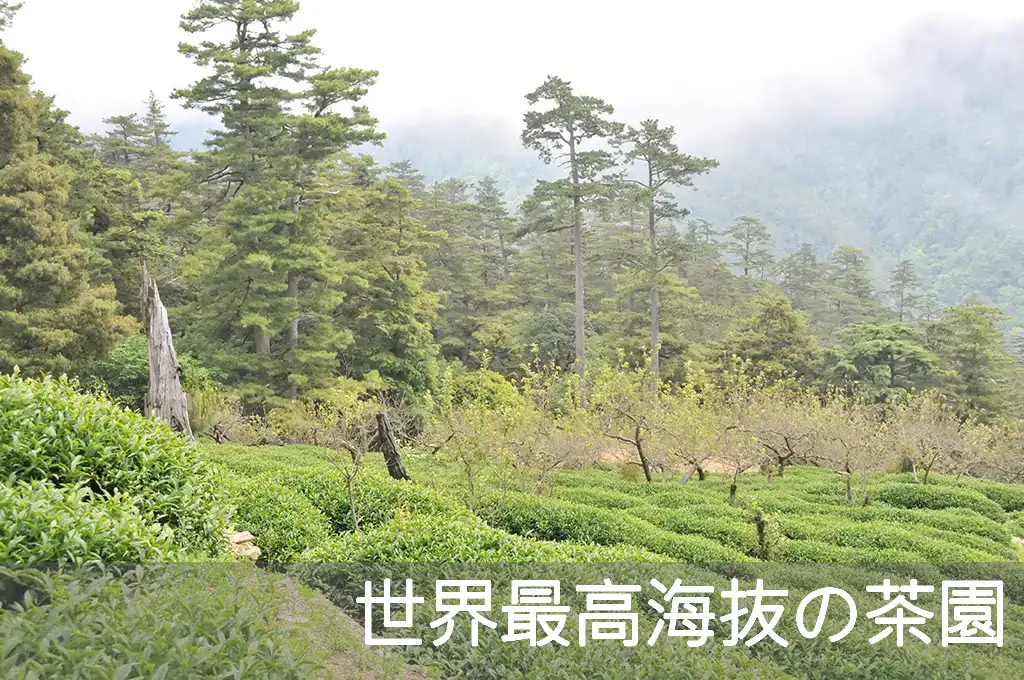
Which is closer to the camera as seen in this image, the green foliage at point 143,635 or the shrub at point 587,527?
the green foliage at point 143,635

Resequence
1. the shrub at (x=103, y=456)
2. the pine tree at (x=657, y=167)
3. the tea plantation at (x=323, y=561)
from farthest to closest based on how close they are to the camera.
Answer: the pine tree at (x=657, y=167) < the shrub at (x=103, y=456) < the tea plantation at (x=323, y=561)

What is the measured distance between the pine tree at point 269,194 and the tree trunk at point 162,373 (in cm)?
818

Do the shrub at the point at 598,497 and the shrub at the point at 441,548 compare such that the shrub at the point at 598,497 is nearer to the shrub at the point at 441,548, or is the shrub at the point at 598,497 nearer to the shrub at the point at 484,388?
the shrub at the point at 484,388

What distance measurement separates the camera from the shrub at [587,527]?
7531 mm

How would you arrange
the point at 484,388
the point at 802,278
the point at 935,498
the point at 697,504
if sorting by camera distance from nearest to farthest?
the point at 697,504 < the point at 935,498 < the point at 484,388 < the point at 802,278

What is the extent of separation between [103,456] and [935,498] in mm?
12190

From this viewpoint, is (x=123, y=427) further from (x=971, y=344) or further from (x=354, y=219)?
(x=971, y=344)

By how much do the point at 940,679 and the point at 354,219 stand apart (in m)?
18.6

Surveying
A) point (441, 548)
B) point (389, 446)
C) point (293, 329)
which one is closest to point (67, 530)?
point (441, 548)

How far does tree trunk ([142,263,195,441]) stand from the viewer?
25.8 ft

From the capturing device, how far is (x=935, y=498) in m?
11.3

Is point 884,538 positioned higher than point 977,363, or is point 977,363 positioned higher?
point 977,363

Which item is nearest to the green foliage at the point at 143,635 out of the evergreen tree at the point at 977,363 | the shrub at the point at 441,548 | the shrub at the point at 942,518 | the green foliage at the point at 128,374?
the shrub at the point at 441,548

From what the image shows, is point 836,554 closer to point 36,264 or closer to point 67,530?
point 67,530
